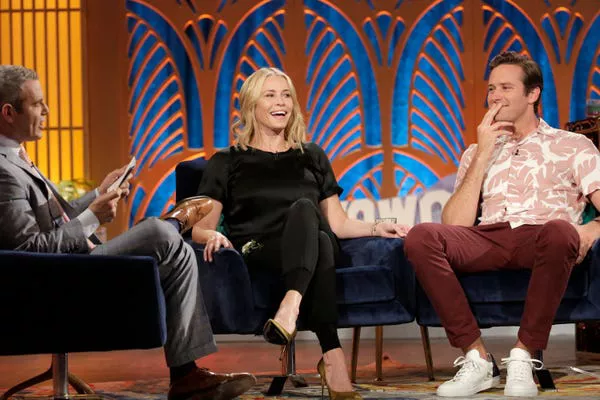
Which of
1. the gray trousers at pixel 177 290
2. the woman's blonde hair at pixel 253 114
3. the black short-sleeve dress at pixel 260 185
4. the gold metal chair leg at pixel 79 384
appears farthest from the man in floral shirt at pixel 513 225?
the gold metal chair leg at pixel 79 384

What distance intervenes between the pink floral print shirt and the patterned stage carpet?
609 mm

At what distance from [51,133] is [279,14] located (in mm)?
1648

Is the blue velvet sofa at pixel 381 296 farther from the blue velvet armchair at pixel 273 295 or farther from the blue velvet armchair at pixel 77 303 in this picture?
the blue velvet armchair at pixel 77 303

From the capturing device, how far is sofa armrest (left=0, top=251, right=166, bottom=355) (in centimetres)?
254

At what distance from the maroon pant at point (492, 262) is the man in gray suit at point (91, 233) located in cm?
73

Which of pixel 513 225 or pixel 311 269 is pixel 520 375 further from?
pixel 311 269

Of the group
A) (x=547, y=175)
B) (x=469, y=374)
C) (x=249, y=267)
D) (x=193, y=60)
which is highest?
(x=193, y=60)

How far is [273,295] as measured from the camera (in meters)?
3.32

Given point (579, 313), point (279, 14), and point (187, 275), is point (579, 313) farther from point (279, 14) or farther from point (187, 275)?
point (279, 14)

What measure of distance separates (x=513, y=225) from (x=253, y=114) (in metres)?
1.09

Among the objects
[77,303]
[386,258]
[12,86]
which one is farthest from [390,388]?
[12,86]

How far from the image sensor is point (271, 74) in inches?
148

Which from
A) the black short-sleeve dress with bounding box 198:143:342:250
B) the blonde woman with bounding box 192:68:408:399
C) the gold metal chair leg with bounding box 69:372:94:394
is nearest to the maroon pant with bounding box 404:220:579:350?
the blonde woman with bounding box 192:68:408:399

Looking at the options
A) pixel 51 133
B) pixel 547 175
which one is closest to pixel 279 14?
pixel 51 133
